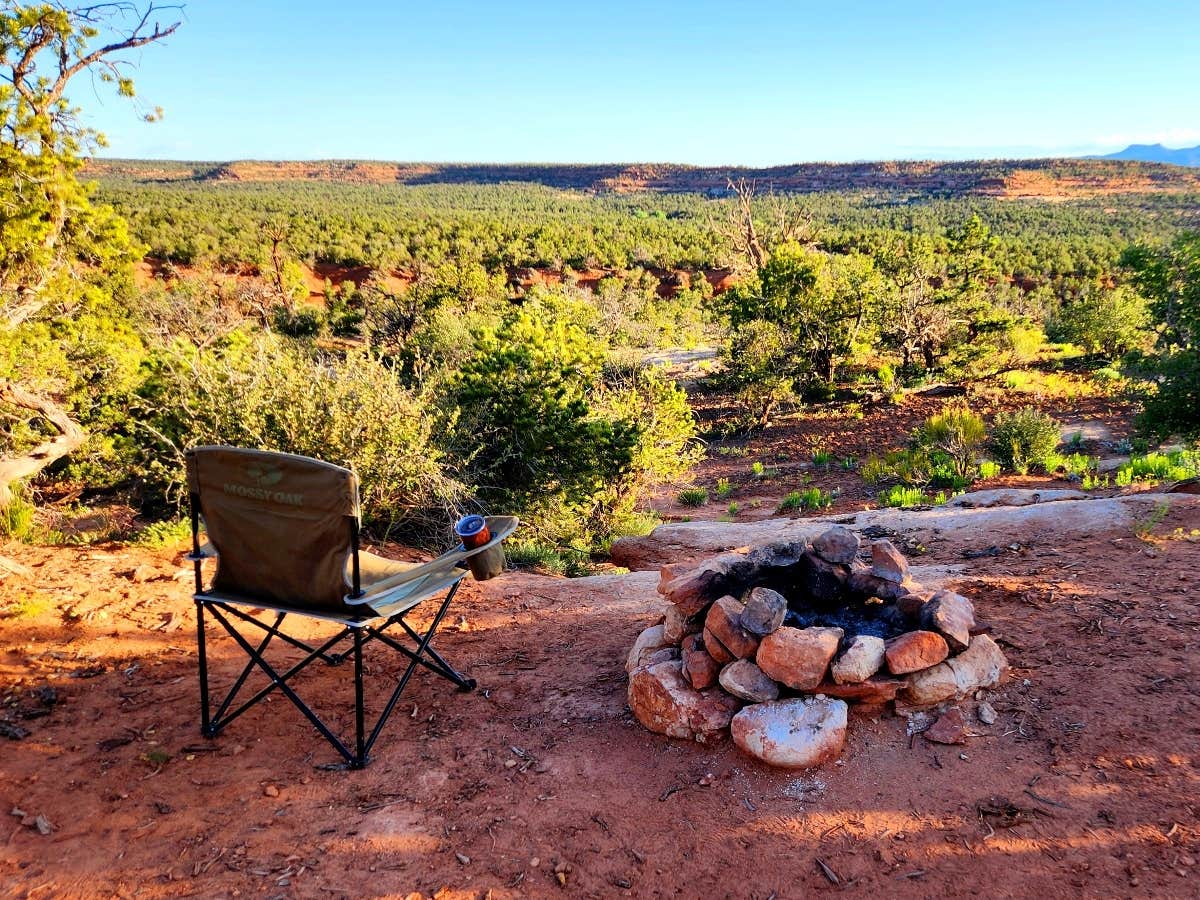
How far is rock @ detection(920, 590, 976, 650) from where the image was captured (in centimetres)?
328

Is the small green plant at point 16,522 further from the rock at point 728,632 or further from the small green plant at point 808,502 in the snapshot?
the small green plant at point 808,502

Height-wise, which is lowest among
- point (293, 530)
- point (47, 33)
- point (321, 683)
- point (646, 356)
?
point (646, 356)

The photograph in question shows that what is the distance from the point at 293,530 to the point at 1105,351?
79.0ft

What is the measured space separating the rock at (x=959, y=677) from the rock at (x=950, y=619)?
6cm

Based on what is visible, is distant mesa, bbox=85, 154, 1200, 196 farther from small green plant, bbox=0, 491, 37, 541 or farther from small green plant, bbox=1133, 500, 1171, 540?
small green plant, bbox=0, 491, 37, 541

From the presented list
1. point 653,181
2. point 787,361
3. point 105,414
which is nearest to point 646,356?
point 787,361

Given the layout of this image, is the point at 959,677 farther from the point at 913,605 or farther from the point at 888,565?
the point at 888,565

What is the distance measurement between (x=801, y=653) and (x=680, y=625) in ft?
2.28

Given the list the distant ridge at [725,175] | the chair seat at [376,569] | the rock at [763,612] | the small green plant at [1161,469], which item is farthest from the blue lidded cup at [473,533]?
the distant ridge at [725,175]

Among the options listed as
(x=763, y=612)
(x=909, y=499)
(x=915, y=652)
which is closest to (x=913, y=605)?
(x=915, y=652)

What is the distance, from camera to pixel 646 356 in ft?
77.3

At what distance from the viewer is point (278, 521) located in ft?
9.94

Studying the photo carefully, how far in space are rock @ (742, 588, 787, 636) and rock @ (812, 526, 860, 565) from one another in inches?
22.0

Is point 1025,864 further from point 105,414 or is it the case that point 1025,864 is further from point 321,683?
point 105,414
